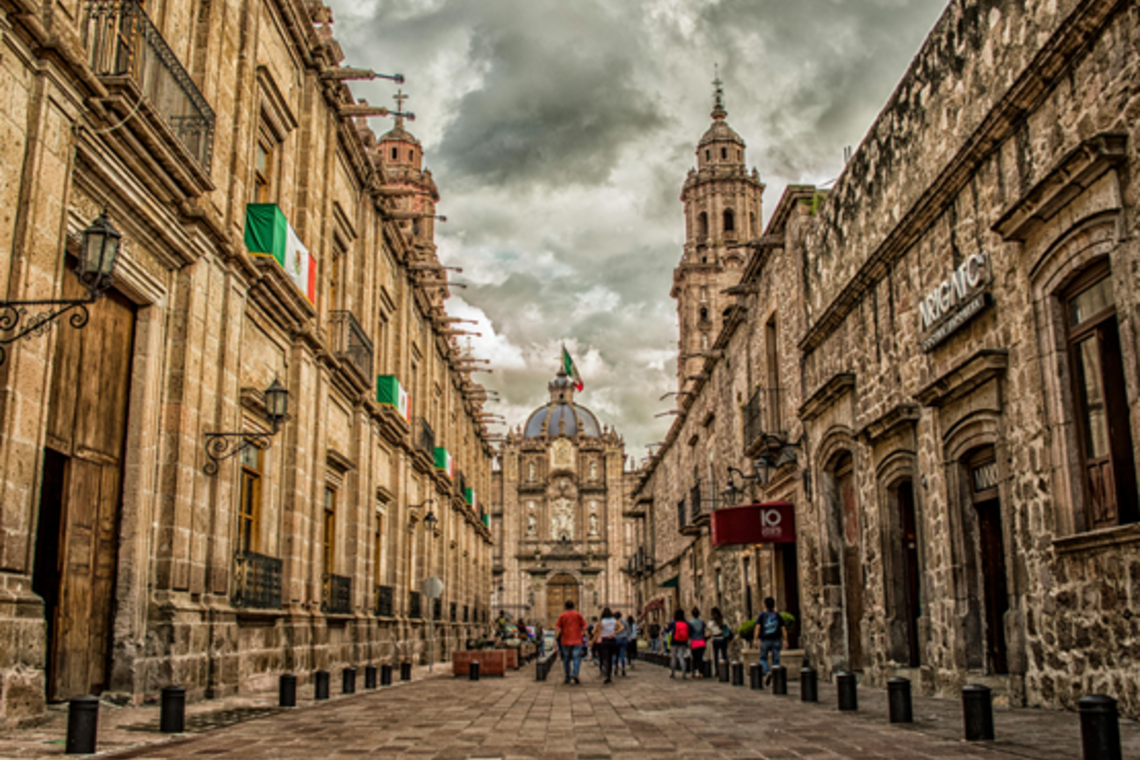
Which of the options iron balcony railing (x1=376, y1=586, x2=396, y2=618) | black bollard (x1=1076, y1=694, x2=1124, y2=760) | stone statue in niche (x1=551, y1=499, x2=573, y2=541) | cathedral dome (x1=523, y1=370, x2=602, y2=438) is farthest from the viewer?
cathedral dome (x1=523, y1=370, x2=602, y2=438)

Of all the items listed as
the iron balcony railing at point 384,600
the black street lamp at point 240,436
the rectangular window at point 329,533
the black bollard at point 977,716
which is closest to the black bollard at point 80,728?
the black street lamp at point 240,436

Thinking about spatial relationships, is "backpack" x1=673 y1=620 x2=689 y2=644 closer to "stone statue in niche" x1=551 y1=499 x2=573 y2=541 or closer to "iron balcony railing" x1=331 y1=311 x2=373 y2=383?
"iron balcony railing" x1=331 y1=311 x2=373 y2=383

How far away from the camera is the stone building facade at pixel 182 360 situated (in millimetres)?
7777

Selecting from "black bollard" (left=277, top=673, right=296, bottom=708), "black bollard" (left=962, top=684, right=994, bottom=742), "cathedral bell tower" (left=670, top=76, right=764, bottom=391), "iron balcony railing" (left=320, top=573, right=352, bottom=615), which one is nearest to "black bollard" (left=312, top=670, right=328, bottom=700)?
"black bollard" (left=277, top=673, right=296, bottom=708)

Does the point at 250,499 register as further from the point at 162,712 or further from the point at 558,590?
the point at 558,590

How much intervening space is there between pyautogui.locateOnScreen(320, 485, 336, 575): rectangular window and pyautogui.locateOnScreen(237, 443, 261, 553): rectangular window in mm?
4062

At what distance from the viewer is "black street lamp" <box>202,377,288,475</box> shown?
38.0 feet

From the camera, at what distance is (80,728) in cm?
643

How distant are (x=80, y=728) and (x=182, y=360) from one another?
17.7ft

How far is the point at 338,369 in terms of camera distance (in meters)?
17.7

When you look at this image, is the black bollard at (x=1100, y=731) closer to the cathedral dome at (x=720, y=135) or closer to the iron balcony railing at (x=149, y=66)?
the iron balcony railing at (x=149, y=66)

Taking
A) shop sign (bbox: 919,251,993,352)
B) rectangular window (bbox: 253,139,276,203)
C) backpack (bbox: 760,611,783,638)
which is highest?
rectangular window (bbox: 253,139,276,203)

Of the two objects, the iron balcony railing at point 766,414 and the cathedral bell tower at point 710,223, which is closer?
the iron balcony railing at point 766,414

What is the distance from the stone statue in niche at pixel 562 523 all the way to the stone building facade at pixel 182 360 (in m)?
56.3
